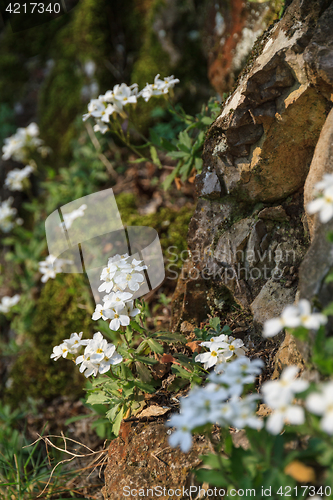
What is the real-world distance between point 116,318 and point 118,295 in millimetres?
147

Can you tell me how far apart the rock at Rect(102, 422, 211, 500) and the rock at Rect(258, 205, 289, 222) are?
1426mm

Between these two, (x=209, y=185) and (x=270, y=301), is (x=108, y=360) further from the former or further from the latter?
(x=209, y=185)

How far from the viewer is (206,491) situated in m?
1.67

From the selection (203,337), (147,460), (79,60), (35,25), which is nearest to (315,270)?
(203,337)

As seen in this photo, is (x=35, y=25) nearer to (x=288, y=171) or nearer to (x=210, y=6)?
(x=210, y=6)

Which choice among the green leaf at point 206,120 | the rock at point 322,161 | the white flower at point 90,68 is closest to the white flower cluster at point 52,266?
the green leaf at point 206,120

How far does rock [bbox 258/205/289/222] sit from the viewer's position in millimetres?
2277

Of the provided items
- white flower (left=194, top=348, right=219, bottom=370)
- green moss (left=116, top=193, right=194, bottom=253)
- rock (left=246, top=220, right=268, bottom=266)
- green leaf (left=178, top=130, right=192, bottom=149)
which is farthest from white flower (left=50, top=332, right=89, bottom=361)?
green leaf (left=178, top=130, right=192, bottom=149)

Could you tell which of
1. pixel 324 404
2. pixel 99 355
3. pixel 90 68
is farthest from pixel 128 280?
pixel 90 68

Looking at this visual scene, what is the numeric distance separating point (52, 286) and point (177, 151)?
2.30 m

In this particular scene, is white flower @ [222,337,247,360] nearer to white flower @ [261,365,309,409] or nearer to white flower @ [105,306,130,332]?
white flower @ [105,306,130,332]

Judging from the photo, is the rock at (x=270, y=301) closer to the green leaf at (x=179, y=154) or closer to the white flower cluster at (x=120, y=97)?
the green leaf at (x=179, y=154)

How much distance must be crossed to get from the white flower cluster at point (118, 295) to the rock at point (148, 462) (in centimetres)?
68

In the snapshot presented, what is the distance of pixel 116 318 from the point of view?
1963 mm
